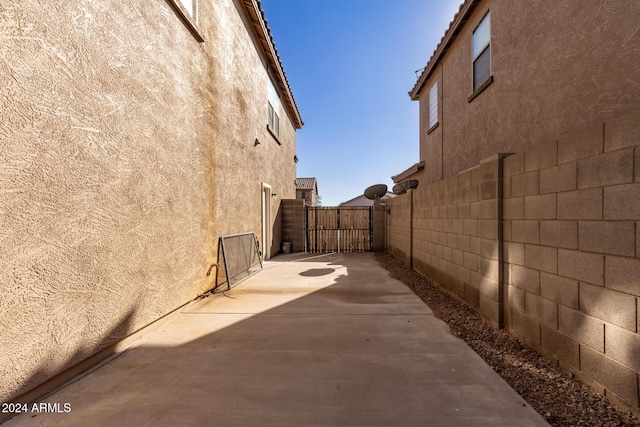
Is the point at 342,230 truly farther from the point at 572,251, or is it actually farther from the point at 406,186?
the point at 572,251

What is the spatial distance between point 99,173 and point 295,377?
9.09ft

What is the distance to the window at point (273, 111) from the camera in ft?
30.0

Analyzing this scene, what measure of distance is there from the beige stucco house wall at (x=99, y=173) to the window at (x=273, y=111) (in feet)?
13.4

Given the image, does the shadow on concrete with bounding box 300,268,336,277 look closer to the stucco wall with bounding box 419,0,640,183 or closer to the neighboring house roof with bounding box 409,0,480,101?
the stucco wall with bounding box 419,0,640,183

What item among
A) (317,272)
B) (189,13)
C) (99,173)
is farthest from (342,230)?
(99,173)

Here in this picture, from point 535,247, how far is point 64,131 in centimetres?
467

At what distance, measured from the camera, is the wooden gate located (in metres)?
11.2

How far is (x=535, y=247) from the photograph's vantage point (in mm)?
2672

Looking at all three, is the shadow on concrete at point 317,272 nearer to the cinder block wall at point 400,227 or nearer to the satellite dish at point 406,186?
the cinder block wall at point 400,227

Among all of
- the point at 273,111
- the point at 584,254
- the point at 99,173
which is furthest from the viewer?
the point at 273,111

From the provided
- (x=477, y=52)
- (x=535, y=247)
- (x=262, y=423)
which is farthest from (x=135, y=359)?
(x=477, y=52)

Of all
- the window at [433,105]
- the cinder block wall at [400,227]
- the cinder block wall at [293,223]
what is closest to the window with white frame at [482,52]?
the window at [433,105]

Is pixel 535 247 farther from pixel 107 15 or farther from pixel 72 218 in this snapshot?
pixel 107 15

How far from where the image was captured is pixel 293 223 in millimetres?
11102
